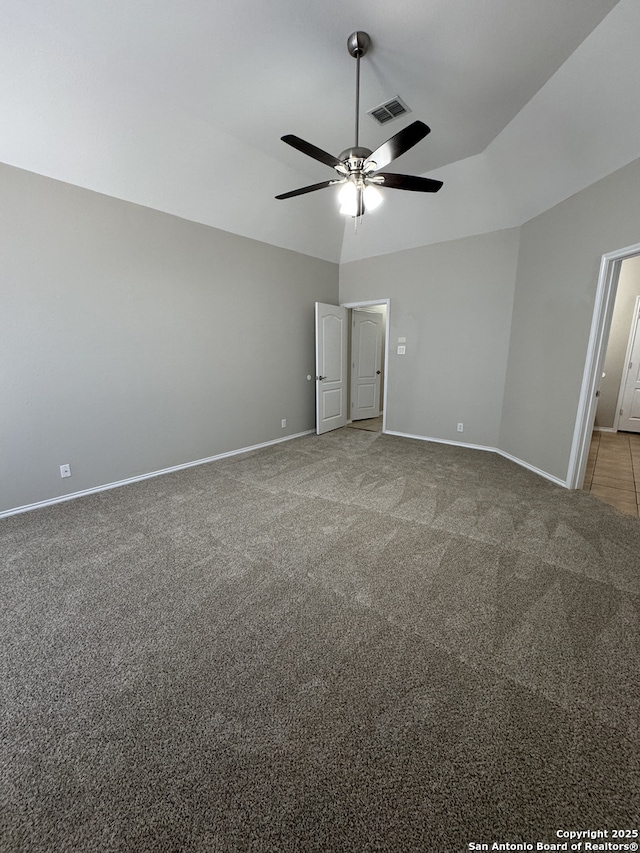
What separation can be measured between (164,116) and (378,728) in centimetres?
431

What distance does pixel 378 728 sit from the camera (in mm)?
1307

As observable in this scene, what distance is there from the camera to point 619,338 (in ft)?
17.6

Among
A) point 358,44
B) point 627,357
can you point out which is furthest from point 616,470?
point 358,44

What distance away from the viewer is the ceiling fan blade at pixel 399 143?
1769mm

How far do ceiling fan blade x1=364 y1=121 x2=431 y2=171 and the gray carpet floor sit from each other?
8.36 feet

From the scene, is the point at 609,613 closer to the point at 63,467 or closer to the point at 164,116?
the point at 63,467

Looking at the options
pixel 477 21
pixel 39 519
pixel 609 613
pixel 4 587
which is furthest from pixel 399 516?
pixel 477 21

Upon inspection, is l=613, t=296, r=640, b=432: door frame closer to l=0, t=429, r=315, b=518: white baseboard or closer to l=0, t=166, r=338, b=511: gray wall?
l=0, t=166, r=338, b=511: gray wall

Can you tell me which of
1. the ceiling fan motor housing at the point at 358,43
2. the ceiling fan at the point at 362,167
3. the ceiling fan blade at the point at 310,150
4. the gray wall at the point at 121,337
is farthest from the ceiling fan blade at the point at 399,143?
the gray wall at the point at 121,337

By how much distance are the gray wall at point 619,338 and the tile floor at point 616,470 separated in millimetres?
418

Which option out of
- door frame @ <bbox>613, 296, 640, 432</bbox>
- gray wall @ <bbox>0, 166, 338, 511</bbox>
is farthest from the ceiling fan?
door frame @ <bbox>613, 296, 640, 432</bbox>

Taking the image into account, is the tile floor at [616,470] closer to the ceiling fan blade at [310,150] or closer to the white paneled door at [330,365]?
the white paneled door at [330,365]

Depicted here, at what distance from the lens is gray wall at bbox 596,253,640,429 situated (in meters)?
5.17

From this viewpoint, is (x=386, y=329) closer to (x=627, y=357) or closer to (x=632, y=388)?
(x=627, y=357)
